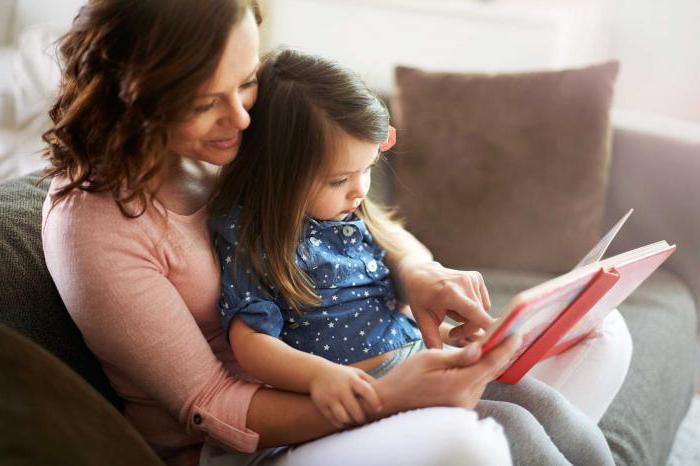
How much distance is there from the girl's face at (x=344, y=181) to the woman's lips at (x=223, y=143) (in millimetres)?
145

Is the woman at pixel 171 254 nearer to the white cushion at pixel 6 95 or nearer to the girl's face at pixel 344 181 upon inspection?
the girl's face at pixel 344 181

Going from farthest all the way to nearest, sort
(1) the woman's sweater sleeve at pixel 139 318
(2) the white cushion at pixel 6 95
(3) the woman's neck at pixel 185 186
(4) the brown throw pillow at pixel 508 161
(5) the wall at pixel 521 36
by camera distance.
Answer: (5) the wall at pixel 521 36
(2) the white cushion at pixel 6 95
(4) the brown throw pillow at pixel 508 161
(3) the woman's neck at pixel 185 186
(1) the woman's sweater sleeve at pixel 139 318

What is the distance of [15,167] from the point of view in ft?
6.89

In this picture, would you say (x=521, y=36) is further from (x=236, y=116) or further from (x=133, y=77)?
(x=133, y=77)

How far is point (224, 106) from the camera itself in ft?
3.20

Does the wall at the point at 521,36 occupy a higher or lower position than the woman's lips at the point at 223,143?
lower

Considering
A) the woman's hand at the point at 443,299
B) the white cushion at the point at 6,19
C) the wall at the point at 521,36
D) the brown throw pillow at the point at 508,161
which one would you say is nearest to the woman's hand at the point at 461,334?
the woman's hand at the point at 443,299

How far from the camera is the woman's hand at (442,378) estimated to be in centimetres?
91

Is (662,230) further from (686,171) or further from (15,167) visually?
(15,167)

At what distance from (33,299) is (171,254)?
207mm

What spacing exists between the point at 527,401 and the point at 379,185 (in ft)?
2.78

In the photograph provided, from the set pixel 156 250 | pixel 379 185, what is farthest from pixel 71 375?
pixel 379 185

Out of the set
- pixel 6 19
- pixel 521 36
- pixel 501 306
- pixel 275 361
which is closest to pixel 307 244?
pixel 275 361

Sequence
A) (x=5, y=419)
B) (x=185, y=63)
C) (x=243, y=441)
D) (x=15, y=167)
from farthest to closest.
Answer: (x=15, y=167) → (x=243, y=441) → (x=185, y=63) → (x=5, y=419)
